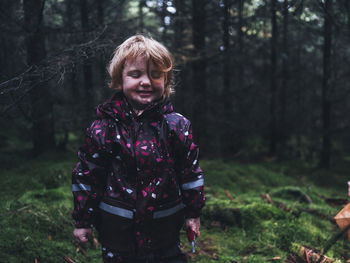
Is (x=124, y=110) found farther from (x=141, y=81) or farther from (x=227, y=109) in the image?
(x=227, y=109)

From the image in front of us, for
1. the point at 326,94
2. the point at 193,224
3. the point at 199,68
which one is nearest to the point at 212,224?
the point at 193,224

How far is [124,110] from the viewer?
2322mm

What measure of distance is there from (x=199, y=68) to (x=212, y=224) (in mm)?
4880

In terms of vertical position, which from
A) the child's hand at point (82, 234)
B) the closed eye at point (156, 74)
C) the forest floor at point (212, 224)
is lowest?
the forest floor at point (212, 224)

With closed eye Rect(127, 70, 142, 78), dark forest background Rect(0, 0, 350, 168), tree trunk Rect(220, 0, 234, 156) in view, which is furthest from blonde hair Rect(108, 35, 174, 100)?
tree trunk Rect(220, 0, 234, 156)

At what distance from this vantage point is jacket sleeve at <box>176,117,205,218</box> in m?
2.35

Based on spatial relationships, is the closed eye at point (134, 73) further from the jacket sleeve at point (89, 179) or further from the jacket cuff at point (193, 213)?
the jacket cuff at point (193, 213)

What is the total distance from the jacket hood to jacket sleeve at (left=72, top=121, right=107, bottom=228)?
12cm

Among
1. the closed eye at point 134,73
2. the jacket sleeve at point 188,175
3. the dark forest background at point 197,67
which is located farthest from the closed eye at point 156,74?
the dark forest background at point 197,67

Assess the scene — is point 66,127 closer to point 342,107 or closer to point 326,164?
point 326,164

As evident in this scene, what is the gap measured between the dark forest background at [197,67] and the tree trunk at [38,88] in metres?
0.02

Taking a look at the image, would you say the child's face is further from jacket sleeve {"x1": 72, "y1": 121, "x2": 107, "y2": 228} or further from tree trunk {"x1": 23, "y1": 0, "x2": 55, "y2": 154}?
tree trunk {"x1": 23, "y1": 0, "x2": 55, "y2": 154}

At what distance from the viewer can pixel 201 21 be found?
7637 millimetres

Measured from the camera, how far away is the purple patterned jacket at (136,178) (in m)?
2.20
